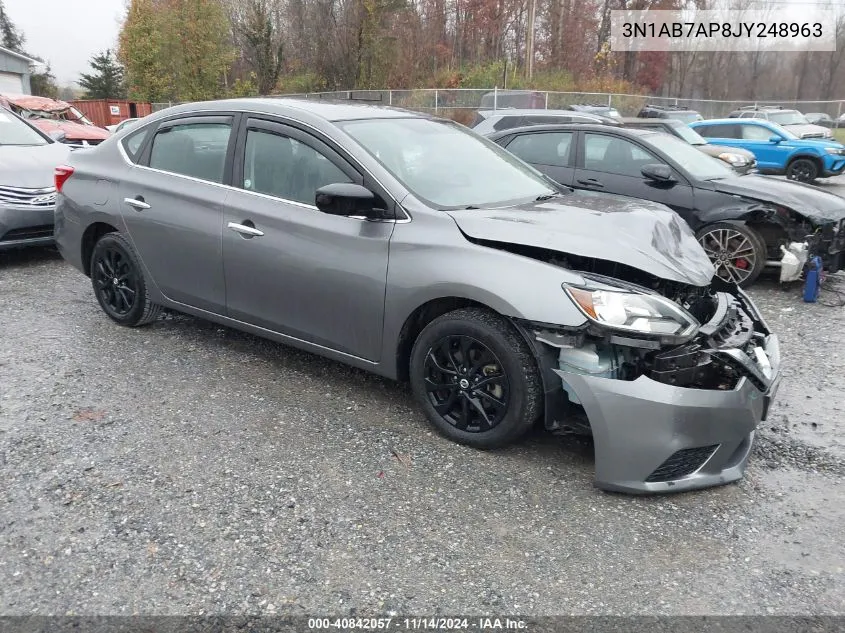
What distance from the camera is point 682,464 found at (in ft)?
9.53

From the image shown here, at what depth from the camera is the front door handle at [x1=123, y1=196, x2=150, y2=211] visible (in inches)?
180

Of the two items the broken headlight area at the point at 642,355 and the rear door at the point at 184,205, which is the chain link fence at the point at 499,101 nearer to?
the rear door at the point at 184,205

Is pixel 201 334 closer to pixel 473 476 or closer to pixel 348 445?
pixel 348 445

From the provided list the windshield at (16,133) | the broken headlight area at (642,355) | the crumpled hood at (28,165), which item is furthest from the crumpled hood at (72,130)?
the broken headlight area at (642,355)

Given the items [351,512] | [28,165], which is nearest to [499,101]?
[28,165]

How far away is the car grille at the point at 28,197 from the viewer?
676 cm

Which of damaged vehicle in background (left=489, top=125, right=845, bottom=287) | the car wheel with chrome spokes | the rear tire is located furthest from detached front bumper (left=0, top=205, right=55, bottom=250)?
the rear tire

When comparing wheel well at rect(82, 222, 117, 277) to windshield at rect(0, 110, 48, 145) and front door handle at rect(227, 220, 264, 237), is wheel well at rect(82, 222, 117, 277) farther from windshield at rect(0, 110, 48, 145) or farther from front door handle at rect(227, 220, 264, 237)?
windshield at rect(0, 110, 48, 145)

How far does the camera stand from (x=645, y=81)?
47781 millimetres

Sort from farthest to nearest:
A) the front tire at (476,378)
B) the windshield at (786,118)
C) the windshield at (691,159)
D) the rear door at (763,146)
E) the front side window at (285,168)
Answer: the windshield at (786,118) → the rear door at (763,146) → the windshield at (691,159) → the front side window at (285,168) → the front tire at (476,378)

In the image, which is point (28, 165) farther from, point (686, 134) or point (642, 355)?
point (686, 134)

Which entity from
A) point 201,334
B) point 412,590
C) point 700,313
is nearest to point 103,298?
point 201,334

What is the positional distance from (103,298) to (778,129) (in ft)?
52.9

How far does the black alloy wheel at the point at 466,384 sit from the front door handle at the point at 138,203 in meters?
2.45
